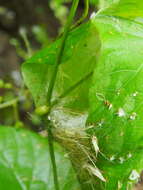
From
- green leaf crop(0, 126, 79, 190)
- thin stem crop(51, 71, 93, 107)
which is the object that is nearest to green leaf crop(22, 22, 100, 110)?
thin stem crop(51, 71, 93, 107)

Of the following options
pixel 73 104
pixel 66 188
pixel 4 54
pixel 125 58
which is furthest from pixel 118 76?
pixel 4 54

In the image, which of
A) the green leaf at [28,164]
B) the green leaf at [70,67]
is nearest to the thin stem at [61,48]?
the green leaf at [70,67]

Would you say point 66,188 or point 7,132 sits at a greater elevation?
point 7,132

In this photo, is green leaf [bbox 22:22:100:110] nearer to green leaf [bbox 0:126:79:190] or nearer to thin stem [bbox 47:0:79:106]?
thin stem [bbox 47:0:79:106]

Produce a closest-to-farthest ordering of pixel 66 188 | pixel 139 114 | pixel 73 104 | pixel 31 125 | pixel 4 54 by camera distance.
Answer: pixel 139 114, pixel 73 104, pixel 66 188, pixel 31 125, pixel 4 54

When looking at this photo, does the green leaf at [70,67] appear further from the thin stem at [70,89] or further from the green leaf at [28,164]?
the green leaf at [28,164]

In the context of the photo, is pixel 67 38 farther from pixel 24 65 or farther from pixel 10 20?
pixel 10 20
